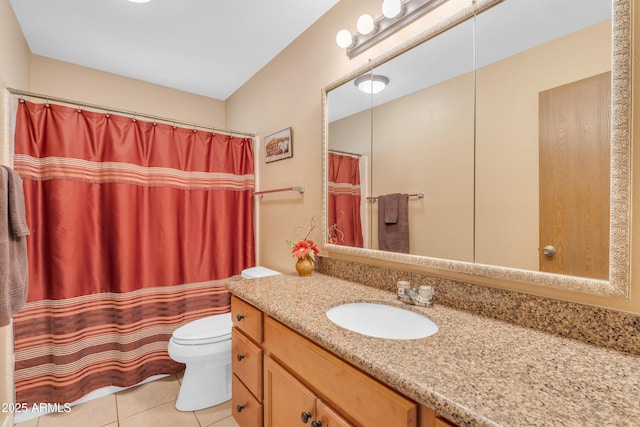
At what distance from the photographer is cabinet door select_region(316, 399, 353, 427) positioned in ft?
2.68

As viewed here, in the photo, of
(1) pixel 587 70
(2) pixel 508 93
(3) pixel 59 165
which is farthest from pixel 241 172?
(1) pixel 587 70

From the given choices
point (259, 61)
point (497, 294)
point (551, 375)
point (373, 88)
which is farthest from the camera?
point (259, 61)

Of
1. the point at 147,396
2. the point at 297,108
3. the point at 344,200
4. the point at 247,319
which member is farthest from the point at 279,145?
the point at 147,396

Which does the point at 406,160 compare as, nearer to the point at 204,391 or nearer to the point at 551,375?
the point at 551,375

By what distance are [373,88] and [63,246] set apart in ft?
6.53

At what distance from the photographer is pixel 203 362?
1733 mm

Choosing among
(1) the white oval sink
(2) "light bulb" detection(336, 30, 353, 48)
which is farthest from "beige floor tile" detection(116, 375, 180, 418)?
(2) "light bulb" detection(336, 30, 353, 48)

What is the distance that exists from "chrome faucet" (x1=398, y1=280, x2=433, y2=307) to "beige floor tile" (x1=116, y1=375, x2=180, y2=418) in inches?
65.4

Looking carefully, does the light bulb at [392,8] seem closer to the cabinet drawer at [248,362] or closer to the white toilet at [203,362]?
the cabinet drawer at [248,362]

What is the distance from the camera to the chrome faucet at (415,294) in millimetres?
1115

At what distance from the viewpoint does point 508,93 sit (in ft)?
3.29

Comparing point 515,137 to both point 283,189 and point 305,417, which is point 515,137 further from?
point 283,189

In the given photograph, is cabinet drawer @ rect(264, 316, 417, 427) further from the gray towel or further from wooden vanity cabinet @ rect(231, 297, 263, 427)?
the gray towel

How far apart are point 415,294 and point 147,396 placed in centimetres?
188
